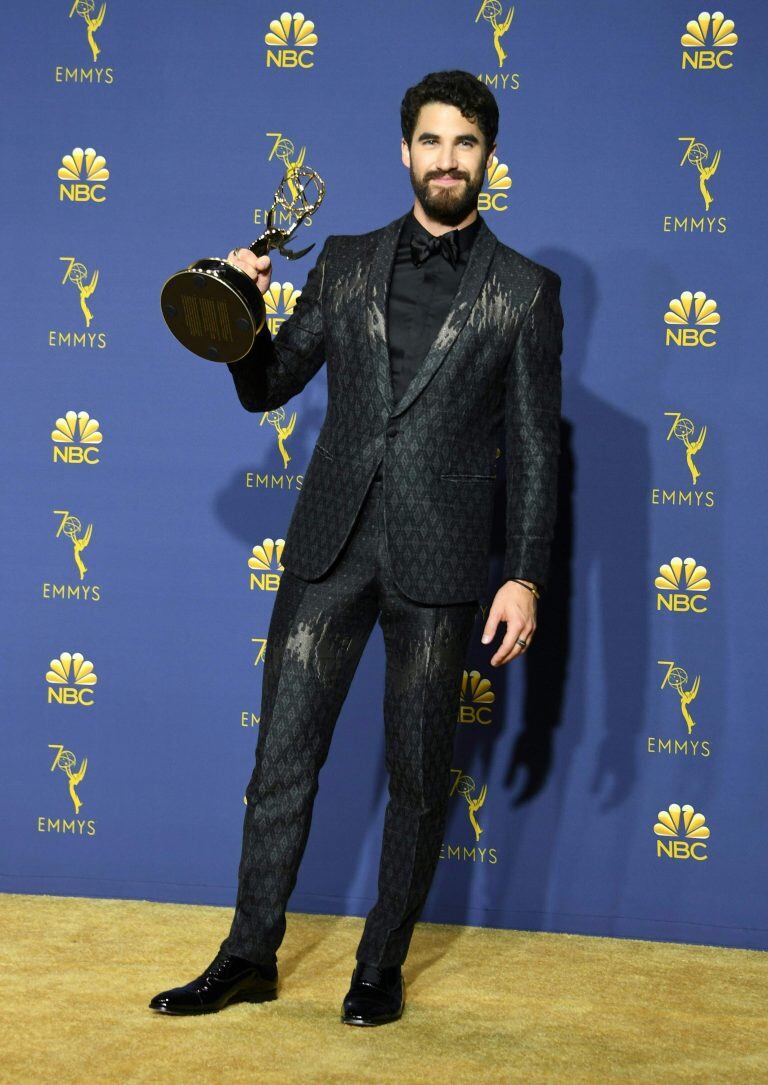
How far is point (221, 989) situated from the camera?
2.49 metres

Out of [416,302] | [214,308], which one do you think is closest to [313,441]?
[416,302]

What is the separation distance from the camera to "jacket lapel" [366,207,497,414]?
251 centimetres

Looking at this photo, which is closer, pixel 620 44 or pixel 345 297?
pixel 345 297

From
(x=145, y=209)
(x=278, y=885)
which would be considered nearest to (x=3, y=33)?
(x=145, y=209)

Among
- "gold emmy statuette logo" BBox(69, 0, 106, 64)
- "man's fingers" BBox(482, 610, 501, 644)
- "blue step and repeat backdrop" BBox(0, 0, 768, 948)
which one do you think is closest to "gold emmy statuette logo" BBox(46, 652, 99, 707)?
"blue step and repeat backdrop" BBox(0, 0, 768, 948)

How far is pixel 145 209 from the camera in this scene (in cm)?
339

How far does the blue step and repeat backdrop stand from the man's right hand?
85 cm

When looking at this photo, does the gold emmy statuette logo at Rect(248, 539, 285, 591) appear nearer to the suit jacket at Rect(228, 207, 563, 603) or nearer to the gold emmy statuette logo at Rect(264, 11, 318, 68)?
the suit jacket at Rect(228, 207, 563, 603)

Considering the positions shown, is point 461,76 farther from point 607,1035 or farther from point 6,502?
point 607,1035

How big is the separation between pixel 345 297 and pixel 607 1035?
151 cm

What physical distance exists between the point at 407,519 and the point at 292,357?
437 millimetres

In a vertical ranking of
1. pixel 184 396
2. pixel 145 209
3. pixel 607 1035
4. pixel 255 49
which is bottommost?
pixel 607 1035

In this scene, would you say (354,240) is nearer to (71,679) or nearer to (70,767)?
(71,679)

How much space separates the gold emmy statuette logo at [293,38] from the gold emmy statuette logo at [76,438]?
1.03 metres
